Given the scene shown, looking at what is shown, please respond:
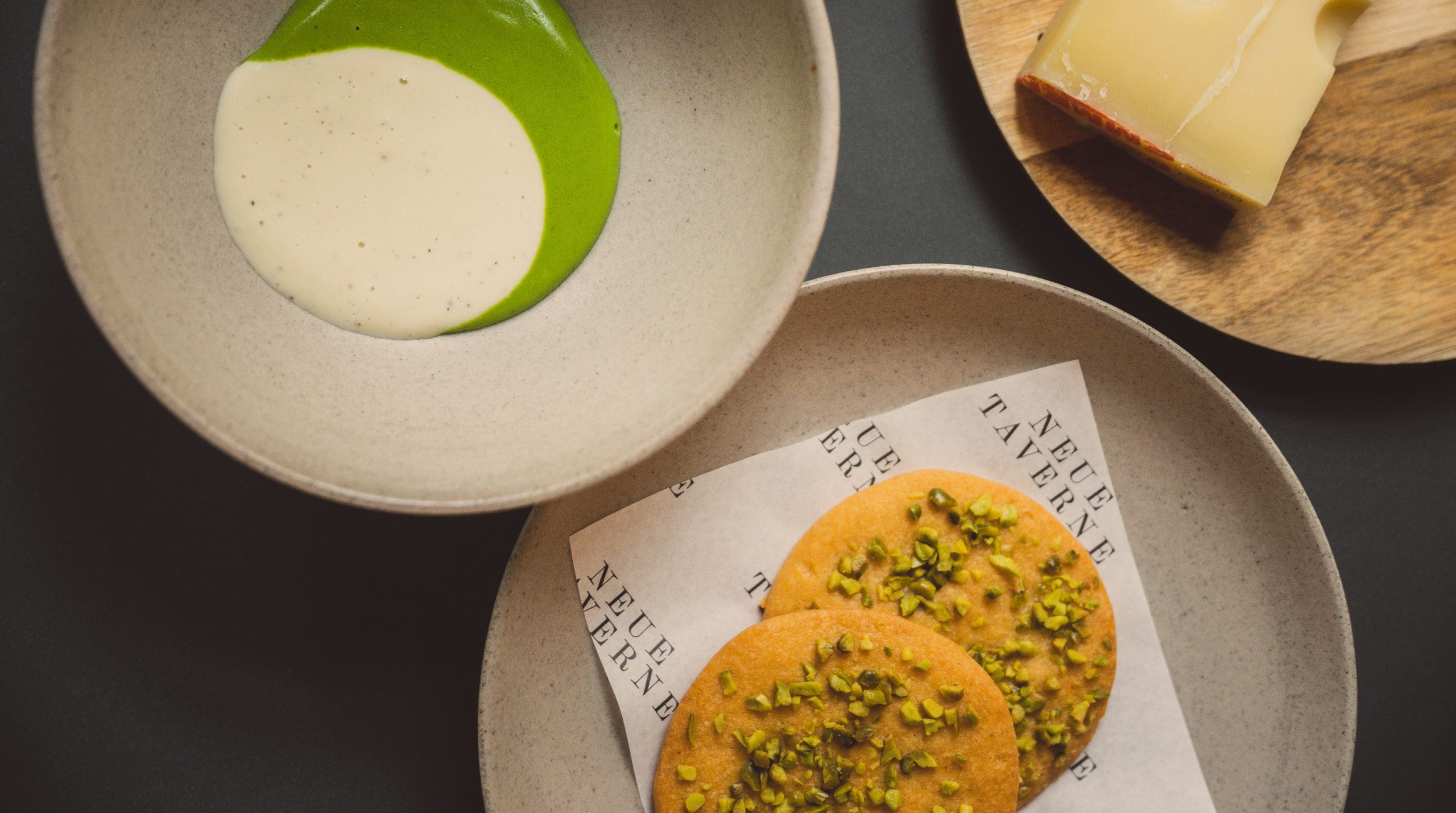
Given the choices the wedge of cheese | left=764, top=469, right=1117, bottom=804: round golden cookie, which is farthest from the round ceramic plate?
the wedge of cheese

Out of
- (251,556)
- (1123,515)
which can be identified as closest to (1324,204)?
(1123,515)

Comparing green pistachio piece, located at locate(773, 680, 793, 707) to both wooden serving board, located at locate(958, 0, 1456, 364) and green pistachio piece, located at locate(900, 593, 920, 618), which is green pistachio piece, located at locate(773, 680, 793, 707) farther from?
wooden serving board, located at locate(958, 0, 1456, 364)

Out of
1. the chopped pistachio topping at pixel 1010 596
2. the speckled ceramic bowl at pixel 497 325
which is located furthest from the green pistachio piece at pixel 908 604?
the speckled ceramic bowl at pixel 497 325

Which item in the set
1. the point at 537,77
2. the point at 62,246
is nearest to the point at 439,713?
the point at 62,246

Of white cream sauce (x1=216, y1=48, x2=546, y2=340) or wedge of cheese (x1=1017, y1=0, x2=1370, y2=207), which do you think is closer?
white cream sauce (x1=216, y1=48, x2=546, y2=340)

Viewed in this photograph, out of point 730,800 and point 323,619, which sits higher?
point 323,619

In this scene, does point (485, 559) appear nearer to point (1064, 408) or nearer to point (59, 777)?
point (59, 777)
